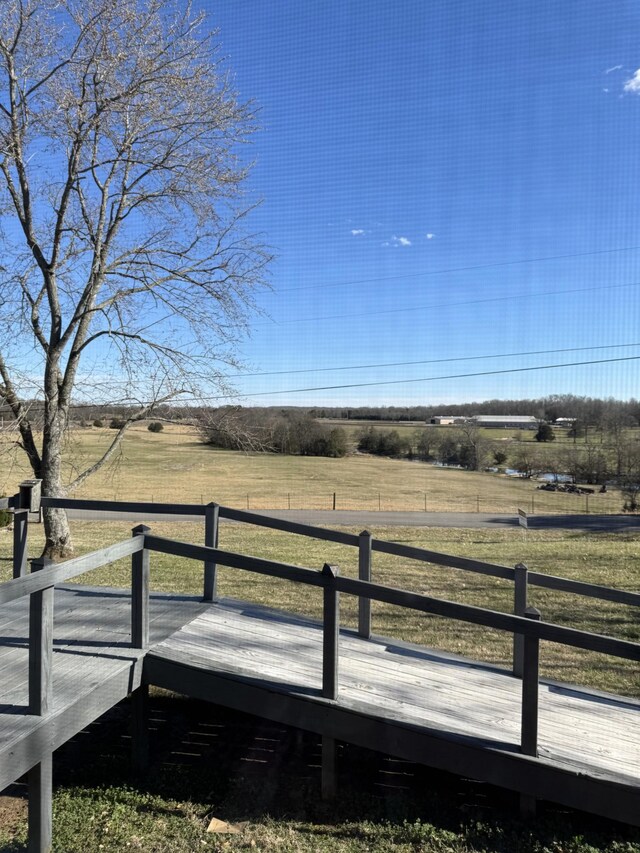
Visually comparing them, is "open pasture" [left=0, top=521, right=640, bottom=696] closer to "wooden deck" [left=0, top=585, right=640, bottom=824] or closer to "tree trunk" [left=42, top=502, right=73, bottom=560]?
"tree trunk" [left=42, top=502, right=73, bottom=560]

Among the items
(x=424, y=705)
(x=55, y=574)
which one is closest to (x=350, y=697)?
(x=424, y=705)

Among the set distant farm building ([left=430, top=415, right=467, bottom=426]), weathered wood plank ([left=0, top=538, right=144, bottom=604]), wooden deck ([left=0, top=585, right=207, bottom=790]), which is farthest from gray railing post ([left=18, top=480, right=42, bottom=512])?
distant farm building ([left=430, top=415, right=467, bottom=426])

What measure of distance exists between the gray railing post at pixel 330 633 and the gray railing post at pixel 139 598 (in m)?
1.16

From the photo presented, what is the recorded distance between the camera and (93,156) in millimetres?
10242

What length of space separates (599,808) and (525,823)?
498mm

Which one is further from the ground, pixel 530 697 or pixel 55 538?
pixel 530 697

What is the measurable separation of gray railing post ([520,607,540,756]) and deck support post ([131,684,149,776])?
7.32ft

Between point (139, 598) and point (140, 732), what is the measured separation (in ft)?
3.02

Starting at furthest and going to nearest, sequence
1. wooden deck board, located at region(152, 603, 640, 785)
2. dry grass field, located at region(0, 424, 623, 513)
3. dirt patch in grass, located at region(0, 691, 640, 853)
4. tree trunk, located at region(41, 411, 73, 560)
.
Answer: dry grass field, located at region(0, 424, 623, 513), tree trunk, located at region(41, 411, 73, 560), wooden deck board, located at region(152, 603, 640, 785), dirt patch in grass, located at region(0, 691, 640, 853)

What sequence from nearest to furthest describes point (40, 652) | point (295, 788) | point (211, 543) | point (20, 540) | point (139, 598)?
point (40, 652)
point (295, 788)
point (139, 598)
point (211, 543)
point (20, 540)

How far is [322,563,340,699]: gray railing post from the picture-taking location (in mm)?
3061


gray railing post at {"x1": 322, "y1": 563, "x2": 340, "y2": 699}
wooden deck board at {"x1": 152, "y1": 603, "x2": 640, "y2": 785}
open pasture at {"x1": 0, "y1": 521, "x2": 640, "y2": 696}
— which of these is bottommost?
open pasture at {"x1": 0, "y1": 521, "x2": 640, "y2": 696}

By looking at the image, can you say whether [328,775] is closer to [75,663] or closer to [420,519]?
[75,663]

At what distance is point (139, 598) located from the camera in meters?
3.54
